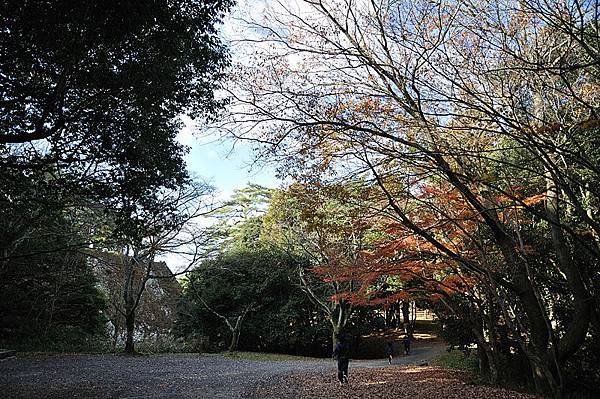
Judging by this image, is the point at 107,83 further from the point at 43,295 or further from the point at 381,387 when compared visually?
the point at 43,295

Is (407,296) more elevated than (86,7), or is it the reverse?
(86,7)

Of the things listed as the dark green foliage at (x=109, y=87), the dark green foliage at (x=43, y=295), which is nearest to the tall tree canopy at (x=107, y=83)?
the dark green foliage at (x=109, y=87)

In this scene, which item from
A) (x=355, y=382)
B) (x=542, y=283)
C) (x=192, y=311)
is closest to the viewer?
(x=542, y=283)

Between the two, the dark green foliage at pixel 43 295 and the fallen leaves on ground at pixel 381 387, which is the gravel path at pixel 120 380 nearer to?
the fallen leaves on ground at pixel 381 387

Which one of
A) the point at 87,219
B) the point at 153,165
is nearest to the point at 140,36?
the point at 153,165

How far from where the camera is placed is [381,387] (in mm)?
9172

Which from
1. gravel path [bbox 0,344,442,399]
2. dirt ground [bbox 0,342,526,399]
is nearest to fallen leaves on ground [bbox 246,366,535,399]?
dirt ground [bbox 0,342,526,399]

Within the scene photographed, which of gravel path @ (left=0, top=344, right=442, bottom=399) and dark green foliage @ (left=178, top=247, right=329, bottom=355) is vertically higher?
dark green foliage @ (left=178, top=247, right=329, bottom=355)

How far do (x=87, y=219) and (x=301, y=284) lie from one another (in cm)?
993

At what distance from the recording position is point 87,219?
606 inches

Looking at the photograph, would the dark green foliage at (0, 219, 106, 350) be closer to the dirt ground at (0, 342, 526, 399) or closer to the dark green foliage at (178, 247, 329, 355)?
the dirt ground at (0, 342, 526, 399)

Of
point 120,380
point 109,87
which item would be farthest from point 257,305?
point 109,87

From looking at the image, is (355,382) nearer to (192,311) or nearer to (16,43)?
(16,43)

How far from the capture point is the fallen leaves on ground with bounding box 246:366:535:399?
8016 millimetres
